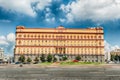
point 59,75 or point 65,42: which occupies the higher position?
point 65,42

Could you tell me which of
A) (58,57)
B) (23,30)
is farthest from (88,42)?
(23,30)

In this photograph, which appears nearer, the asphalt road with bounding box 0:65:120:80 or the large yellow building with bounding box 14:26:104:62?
the asphalt road with bounding box 0:65:120:80

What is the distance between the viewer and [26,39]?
170 m

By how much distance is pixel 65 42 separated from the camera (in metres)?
172

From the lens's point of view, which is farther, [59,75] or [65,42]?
[65,42]

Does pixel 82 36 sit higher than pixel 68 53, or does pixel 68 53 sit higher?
pixel 82 36

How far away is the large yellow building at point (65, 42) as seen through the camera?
170 meters

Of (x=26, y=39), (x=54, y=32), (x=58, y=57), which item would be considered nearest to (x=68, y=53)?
(x=58, y=57)

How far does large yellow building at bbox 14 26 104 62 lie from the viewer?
170125 mm

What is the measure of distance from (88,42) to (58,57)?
942 inches

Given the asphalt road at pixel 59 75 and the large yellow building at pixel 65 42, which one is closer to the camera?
the asphalt road at pixel 59 75

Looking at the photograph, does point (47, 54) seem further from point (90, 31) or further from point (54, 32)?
point (90, 31)

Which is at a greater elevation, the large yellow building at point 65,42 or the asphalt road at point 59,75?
the large yellow building at point 65,42

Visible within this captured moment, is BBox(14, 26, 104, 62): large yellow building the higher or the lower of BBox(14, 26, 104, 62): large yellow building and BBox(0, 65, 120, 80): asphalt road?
the higher
